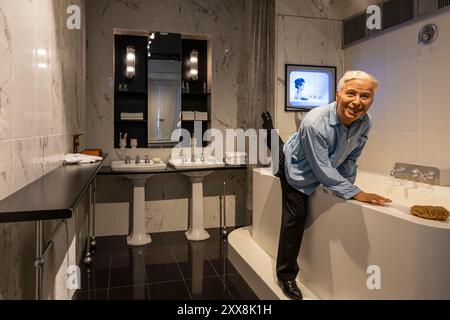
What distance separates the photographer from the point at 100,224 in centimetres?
371

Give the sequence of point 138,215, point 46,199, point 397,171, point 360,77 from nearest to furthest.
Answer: point 46,199 → point 360,77 → point 397,171 → point 138,215

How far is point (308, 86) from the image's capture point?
3752 millimetres

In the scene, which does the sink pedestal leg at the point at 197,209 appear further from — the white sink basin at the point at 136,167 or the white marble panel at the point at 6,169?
the white marble panel at the point at 6,169

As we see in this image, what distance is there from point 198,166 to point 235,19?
1.89 meters

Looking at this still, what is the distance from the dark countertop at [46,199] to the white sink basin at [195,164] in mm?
1800

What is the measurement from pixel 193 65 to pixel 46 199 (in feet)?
10.0

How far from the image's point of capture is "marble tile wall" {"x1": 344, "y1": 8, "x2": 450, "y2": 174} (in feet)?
8.87

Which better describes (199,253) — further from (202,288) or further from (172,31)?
(172,31)

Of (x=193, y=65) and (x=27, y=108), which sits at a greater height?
(x=193, y=65)

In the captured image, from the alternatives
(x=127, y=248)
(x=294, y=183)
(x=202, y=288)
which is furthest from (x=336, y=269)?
(x=127, y=248)

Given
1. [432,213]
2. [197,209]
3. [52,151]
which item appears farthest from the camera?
[197,209]

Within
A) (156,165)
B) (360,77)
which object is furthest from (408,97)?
(156,165)

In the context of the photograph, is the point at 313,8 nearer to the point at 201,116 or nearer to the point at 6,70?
the point at 201,116

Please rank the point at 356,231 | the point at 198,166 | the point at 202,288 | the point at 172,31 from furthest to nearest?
1. the point at 172,31
2. the point at 198,166
3. the point at 202,288
4. the point at 356,231
